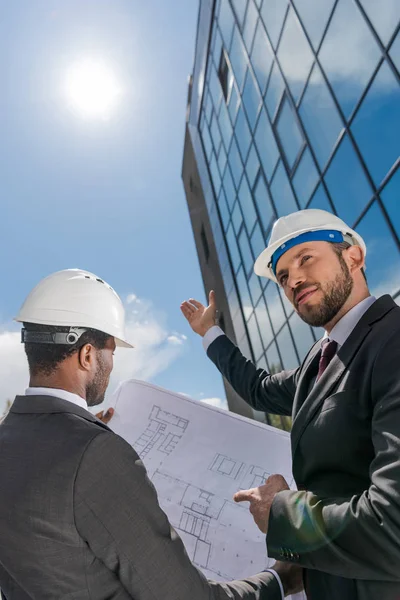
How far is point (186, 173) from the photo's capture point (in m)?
24.0

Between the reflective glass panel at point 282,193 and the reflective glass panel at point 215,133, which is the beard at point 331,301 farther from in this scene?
the reflective glass panel at point 215,133

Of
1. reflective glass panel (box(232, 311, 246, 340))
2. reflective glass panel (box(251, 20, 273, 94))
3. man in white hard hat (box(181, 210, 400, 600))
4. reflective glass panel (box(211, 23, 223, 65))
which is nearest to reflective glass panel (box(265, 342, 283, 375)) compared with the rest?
reflective glass panel (box(232, 311, 246, 340))

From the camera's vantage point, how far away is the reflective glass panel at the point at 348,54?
619cm

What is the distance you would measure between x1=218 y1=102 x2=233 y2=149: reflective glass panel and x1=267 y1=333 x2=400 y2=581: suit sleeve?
548 inches

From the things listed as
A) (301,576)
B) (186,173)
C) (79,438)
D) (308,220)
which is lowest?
(301,576)

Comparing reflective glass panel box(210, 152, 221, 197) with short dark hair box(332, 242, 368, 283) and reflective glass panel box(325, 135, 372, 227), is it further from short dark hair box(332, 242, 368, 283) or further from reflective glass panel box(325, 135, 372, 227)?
short dark hair box(332, 242, 368, 283)

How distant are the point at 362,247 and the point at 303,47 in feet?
24.9

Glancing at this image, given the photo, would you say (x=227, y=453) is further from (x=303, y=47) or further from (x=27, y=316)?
(x=303, y=47)

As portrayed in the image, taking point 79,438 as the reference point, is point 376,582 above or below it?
below

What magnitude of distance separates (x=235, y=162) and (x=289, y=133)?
15.6 feet

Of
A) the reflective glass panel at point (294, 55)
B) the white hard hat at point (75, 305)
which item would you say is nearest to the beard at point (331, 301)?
the white hard hat at point (75, 305)

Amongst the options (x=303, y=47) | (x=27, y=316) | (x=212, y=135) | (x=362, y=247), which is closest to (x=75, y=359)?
(x=27, y=316)

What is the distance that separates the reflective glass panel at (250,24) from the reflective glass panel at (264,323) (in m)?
7.41

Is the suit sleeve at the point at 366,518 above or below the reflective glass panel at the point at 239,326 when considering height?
below
